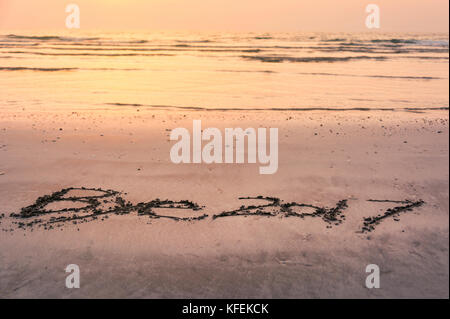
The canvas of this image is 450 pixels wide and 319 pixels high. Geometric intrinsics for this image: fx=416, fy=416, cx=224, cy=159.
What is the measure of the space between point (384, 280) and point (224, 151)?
559 cm

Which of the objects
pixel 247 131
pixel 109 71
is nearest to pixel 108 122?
pixel 247 131

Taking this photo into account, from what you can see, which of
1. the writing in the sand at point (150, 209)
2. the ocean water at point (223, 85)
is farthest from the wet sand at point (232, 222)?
the ocean water at point (223, 85)

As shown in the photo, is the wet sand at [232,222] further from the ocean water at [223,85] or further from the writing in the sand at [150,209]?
the ocean water at [223,85]

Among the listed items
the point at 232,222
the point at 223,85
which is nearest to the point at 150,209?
the point at 232,222

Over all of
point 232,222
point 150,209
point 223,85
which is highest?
point 223,85

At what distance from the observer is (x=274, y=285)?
5281mm

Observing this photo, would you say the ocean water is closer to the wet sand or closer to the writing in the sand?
the wet sand

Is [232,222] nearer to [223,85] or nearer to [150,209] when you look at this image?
[150,209]

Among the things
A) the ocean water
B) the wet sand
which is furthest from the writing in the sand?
the ocean water

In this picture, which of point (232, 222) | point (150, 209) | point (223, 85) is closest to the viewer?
point (232, 222)

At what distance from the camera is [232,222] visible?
6.89m

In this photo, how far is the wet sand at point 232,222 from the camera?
210 inches

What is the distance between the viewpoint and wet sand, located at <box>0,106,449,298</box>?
533 centimetres

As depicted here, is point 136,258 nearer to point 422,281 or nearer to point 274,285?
point 274,285
